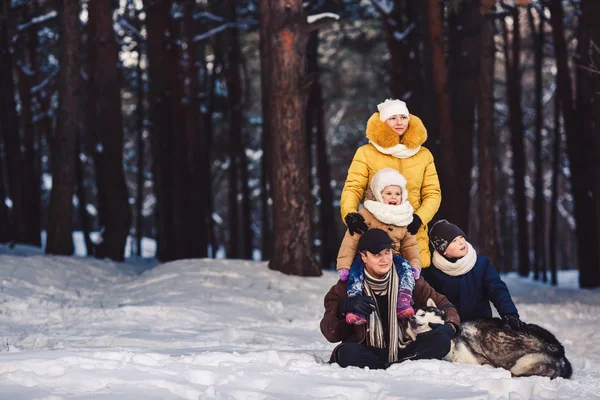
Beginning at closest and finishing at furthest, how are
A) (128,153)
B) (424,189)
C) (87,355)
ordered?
1. (87,355)
2. (424,189)
3. (128,153)

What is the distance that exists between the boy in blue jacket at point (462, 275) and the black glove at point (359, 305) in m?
0.98

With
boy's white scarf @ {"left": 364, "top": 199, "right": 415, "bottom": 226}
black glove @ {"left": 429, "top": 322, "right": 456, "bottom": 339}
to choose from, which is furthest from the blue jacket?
boy's white scarf @ {"left": 364, "top": 199, "right": 415, "bottom": 226}

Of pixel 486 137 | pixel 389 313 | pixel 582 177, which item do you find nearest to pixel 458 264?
pixel 389 313

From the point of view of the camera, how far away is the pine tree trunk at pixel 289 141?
13125 mm

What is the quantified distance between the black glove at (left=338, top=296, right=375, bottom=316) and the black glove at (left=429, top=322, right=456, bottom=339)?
0.49 meters

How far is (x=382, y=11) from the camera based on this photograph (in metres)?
20.6

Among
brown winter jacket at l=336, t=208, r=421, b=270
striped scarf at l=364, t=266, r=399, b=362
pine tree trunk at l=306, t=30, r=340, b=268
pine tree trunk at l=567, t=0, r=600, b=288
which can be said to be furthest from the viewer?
pine tree trunk at l=306, t=30, r=340, b=268

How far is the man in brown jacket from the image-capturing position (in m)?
5.65

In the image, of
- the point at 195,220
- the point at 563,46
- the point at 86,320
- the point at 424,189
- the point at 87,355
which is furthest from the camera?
the point at 195,220

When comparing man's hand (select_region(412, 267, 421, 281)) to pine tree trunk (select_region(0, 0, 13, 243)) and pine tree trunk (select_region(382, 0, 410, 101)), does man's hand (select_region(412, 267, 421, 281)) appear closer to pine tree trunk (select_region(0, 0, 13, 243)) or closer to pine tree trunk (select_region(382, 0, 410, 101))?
pine tree trunk (select_region(382, 0, 410, 101))

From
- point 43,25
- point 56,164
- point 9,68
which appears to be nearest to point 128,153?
point 43,25

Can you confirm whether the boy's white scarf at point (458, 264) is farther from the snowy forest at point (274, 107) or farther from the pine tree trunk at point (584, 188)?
the pine tree trunk at point (584, 188)

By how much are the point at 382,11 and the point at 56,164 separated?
353 inches

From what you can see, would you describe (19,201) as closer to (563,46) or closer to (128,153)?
(563,46)
